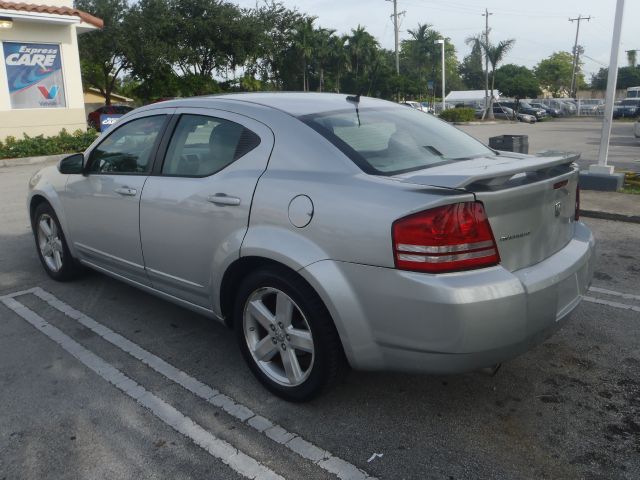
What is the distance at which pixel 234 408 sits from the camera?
306 centimetres

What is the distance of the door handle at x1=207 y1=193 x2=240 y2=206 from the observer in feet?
10.2

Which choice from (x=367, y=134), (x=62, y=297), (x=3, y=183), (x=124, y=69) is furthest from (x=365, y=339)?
(x=124, y=69)

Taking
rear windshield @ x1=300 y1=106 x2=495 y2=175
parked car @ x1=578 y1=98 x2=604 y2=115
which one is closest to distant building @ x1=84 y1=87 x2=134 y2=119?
parked car @ x1=578 y1=98 x2=604 y2=115

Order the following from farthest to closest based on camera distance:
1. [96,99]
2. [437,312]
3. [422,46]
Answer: [422,46], [96,99], [437,312]

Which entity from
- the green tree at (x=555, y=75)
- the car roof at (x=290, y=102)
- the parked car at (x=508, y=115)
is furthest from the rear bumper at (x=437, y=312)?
the green tree at (x=555, y=75)

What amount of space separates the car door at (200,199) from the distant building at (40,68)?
14.4 meters

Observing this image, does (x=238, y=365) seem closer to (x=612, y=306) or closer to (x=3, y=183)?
(x=612, y=306)

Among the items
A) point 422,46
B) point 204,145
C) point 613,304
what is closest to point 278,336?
point 204,145

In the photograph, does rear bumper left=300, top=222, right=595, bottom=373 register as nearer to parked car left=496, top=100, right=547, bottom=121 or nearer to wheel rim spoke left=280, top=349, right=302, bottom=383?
wheel rim spoke left=280, top=349, right=302, bottom=383

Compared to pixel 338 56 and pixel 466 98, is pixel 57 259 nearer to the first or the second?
pixel 338 56

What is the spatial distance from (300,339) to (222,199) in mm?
888

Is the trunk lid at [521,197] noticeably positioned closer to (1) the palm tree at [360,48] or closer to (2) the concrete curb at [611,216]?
(2) the concrete curb at [611,216]

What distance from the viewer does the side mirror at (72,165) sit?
444 centimetres

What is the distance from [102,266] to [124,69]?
37065mm
